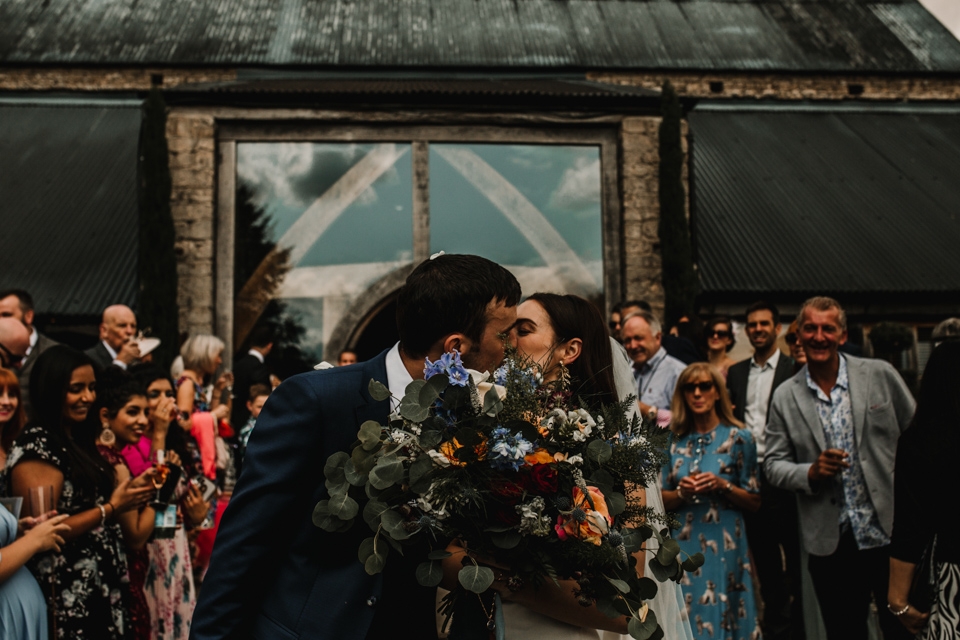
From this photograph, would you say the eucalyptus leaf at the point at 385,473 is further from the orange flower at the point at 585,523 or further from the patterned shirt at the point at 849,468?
the patterned shirt at the point at 849,468

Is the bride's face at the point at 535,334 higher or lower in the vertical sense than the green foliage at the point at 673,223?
lower

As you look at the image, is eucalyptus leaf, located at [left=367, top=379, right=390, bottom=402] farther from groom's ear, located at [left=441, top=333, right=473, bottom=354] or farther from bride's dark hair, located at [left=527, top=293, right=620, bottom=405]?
bride's dark hair, located at [left=527, top=293, right=620, bottom=405]

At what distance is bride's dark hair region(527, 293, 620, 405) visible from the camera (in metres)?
3.44

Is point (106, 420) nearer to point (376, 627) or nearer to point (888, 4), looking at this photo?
point (376, 627)

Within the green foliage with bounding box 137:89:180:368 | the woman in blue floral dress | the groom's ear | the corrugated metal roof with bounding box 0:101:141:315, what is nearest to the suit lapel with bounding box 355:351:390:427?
the groom's ear

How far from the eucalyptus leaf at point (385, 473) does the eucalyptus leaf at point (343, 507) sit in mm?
90

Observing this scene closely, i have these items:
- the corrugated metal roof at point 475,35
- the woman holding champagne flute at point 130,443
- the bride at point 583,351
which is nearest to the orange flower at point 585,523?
the bride at point 583,351

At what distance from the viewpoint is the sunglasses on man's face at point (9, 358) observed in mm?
5762

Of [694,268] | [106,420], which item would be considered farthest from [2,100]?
[106,420]

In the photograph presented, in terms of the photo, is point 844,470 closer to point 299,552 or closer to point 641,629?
point 641,629

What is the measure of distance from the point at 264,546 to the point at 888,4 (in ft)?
74.9

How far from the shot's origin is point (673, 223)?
12.6 metres

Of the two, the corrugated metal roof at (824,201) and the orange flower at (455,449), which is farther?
the corrugated metal roof at (824,201)

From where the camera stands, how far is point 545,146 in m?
12.9
